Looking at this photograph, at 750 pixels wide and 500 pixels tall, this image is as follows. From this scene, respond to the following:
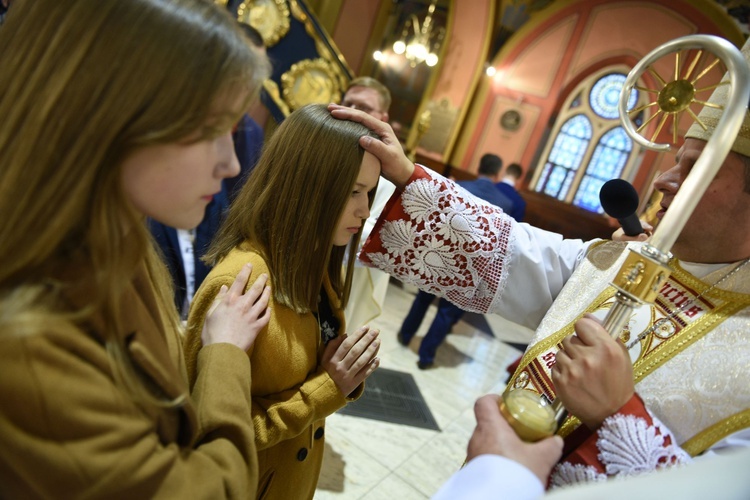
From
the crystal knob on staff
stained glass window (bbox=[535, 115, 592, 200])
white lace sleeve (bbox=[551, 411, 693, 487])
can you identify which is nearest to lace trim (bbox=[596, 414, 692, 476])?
white lace sleeve (bbox=[551, 411, 693, 487])

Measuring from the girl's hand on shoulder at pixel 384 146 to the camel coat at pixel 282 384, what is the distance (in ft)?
1.63

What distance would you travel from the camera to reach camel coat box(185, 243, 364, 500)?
126 cm

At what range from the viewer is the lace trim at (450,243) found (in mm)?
1592

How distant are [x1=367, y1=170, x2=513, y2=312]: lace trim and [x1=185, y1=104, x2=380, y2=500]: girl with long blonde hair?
0.20 m

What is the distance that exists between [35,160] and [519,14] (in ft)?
36.5

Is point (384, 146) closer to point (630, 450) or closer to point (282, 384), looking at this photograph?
point (282, 384)

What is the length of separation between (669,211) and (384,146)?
874 millimetres

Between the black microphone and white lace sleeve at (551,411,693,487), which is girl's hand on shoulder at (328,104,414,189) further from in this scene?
white lace sleeve at (551,411,693,487)

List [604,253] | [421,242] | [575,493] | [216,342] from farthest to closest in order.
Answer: [421,242] → [604,253] → [216,342] → [575,493]

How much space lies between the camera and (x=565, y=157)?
10.3 metres

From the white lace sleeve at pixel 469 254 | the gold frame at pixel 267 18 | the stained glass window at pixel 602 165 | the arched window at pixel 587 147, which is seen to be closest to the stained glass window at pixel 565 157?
the arched window at pixel 587 147

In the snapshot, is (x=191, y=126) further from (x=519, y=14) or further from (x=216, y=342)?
(x=519, y=14)

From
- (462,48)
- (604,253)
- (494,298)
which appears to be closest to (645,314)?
(604,253)

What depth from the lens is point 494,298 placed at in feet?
5.27
